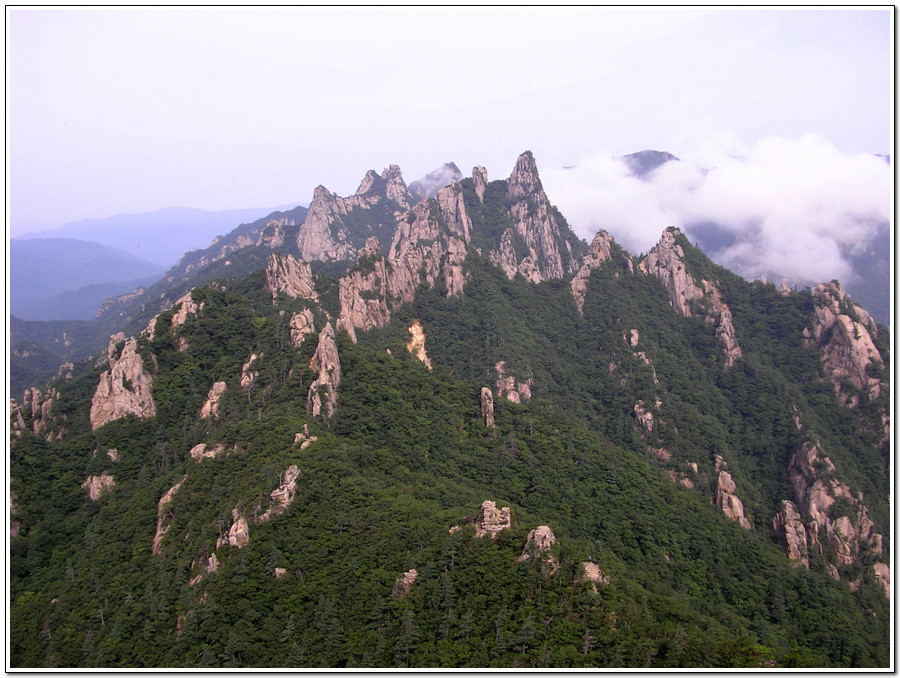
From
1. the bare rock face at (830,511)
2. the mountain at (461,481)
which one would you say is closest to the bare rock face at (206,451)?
the mountain at (461,481)

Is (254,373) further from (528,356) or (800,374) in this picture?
(800,374)

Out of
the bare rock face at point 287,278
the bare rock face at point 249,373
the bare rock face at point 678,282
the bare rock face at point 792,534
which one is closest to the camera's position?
the bare rock face at point 249,373

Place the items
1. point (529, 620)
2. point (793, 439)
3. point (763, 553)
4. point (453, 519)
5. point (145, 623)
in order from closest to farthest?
point (529, 620) < point (145, 623) < point (453, 519) < point (763, 553) < point (793, 439)

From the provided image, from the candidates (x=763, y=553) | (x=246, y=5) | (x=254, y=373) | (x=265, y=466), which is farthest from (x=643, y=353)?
(x=246, y=5)

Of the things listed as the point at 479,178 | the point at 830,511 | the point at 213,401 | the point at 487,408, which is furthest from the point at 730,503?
the point at 479,178

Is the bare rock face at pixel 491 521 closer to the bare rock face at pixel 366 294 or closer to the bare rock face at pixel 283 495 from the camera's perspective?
the bare rock face at pixel 283 495

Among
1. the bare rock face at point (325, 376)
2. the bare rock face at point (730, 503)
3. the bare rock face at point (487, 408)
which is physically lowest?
the bare rock face at point (730, 503)
